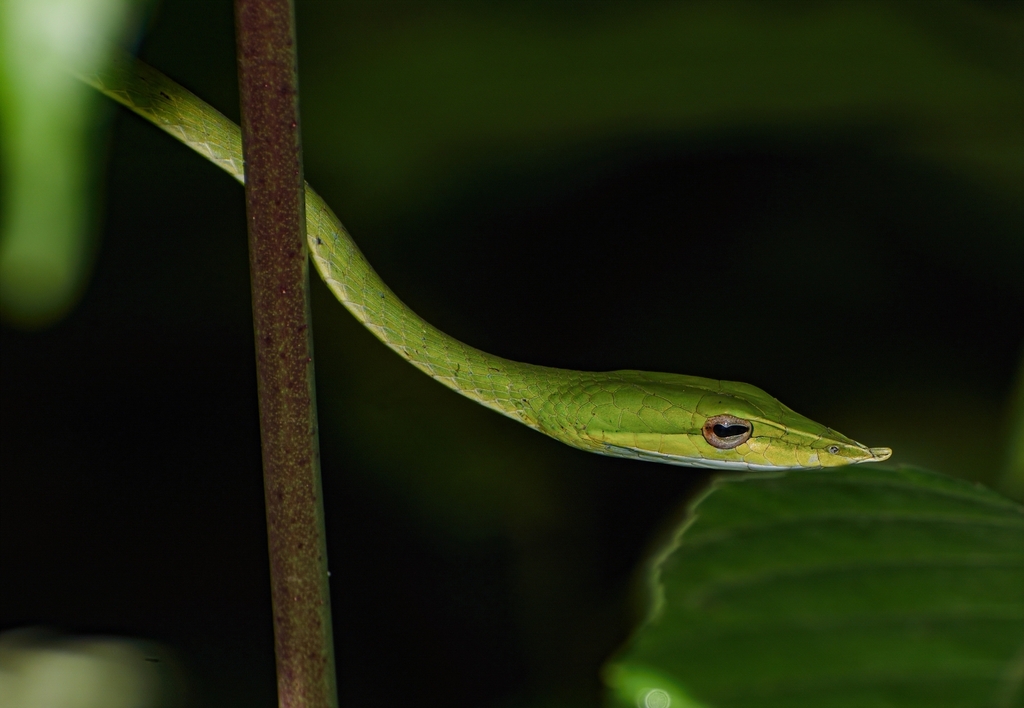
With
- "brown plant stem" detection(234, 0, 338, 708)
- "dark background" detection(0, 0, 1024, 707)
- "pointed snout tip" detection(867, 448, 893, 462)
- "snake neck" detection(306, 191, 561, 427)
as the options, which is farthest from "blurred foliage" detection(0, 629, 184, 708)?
"pointed snout tip" detection(867, 448, 893, 462)

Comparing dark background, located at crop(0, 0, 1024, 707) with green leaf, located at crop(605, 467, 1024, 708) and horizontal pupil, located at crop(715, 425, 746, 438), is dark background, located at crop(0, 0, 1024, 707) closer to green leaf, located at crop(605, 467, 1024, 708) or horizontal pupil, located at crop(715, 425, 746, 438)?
horizontal pupil, located at crop(715, 425, 746, 438)

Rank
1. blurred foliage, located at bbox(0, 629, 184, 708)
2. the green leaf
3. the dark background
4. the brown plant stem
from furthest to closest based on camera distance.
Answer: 1. the dark background
2. blurred foliage, located at bbox(0, 629, 184, 708)
3. the brown plant stem
4. the green leaf

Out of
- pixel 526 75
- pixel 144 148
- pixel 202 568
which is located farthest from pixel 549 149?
pixel 202 568

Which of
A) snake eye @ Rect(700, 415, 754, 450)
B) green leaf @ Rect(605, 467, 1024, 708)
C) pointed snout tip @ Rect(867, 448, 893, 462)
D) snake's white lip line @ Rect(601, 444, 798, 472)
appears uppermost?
snake eye @ Rect(700, 415, 754, 450)

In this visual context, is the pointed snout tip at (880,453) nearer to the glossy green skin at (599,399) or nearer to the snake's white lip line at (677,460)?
the glossy green skin at (599,399)

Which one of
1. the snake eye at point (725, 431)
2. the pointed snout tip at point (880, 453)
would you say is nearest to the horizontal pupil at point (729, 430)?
the snake eye at point (725, 431)

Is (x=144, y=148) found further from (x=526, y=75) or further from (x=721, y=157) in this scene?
(x=721, y=157)

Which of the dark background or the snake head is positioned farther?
the dark background

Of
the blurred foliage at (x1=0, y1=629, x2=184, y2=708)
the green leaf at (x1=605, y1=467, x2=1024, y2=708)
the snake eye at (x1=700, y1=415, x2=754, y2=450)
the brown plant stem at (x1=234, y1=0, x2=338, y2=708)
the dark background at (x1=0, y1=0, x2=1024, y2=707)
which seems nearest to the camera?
the green leaf at (x1=605, y1=467, x2=1024, y2=708)
